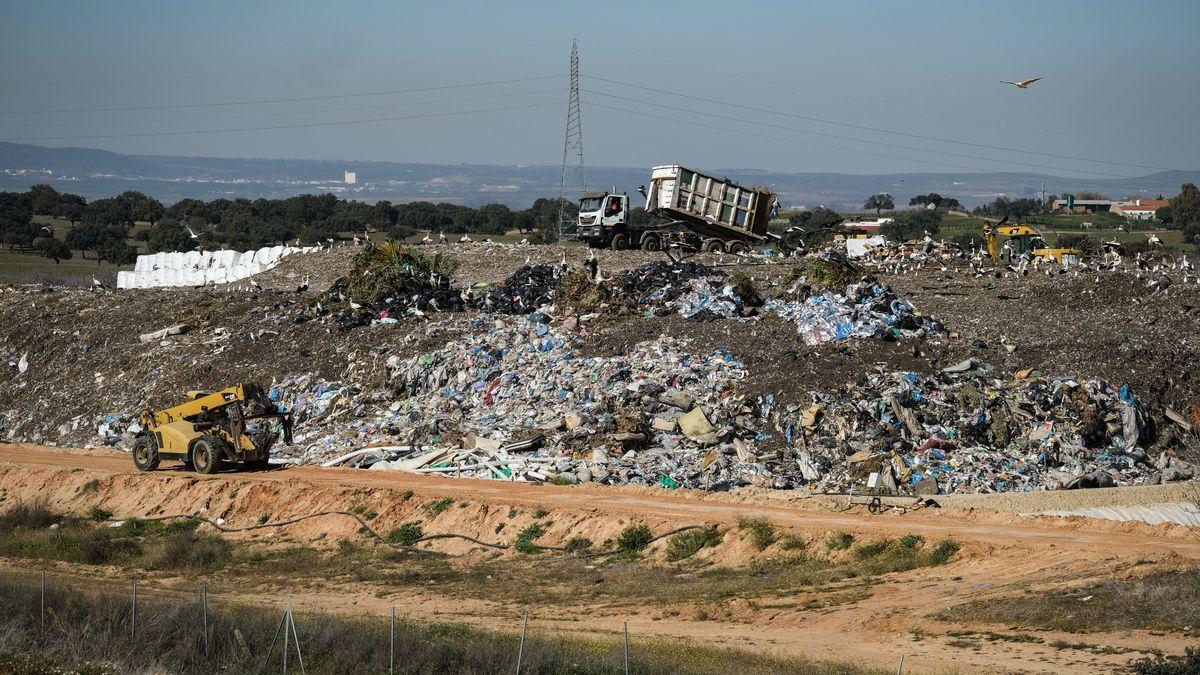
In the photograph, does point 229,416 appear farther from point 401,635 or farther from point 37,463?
point 401,635

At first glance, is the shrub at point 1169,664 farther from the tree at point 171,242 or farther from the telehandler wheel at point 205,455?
the tree at point 171,242

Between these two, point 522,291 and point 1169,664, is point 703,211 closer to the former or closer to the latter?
point 522,291

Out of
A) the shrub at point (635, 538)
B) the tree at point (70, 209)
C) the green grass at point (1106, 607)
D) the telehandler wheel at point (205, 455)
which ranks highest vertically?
the tree at point (70, 209)

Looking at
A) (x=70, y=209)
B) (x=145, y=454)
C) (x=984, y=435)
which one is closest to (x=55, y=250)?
(x=70, y=209)

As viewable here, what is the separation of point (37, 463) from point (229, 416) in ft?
17.8

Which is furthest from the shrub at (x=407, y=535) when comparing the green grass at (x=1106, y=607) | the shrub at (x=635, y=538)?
the green grass at (x=1106, y=607)

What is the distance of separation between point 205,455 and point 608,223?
16667 millimetres

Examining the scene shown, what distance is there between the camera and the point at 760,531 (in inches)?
709

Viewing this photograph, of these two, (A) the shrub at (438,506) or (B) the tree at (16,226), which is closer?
(A) the shrub at (438,506)

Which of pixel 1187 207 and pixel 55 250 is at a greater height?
pixel 1187 207

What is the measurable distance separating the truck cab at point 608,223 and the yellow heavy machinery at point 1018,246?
10892 mm

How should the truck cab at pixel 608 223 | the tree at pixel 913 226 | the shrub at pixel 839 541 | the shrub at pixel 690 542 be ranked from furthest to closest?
1. the tree at pixel 913 226
2. the truck cab at pixel 608 223
3. the shrub at pixel 690 542
4. the shrub at pixel 839 541

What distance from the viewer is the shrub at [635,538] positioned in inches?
725

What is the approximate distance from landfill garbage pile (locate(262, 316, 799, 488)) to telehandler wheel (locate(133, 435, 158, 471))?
9.08 ft
